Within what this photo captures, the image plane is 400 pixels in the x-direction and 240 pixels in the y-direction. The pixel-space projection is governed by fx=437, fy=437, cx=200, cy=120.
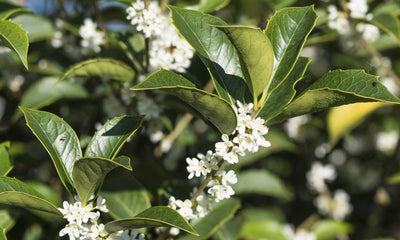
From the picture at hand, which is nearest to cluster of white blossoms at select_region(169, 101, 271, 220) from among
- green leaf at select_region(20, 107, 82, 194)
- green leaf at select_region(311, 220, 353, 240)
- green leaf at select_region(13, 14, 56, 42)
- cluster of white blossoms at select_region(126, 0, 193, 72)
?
green leaf at select_region(20, 107, 82, 194)

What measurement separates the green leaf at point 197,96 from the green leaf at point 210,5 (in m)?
0.83

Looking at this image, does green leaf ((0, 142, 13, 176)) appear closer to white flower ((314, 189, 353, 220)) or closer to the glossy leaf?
the glossy leaf

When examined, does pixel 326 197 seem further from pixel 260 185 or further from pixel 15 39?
pixel 15 39

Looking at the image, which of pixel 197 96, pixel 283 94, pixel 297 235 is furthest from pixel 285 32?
pixel 297 235

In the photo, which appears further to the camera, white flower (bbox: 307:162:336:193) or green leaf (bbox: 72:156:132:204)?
white flower (bbox: 307:162:336:193)

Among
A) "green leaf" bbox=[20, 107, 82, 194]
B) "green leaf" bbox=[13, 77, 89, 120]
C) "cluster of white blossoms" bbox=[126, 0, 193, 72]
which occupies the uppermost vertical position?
"cluster of white blossoms" bbox=[126, 0, 193, 72]

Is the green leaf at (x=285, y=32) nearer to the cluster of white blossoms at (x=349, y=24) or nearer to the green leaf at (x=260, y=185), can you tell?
the cluster of white blossoms at (x=349, y=24)

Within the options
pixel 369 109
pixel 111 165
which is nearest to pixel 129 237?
pixel 111 165

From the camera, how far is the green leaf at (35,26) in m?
2.12

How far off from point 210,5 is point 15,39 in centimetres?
95

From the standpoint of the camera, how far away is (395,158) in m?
2.85

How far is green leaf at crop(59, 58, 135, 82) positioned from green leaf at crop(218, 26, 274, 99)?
65cm

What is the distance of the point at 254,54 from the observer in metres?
1.18

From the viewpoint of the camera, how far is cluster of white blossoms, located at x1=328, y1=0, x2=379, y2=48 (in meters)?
2.12
